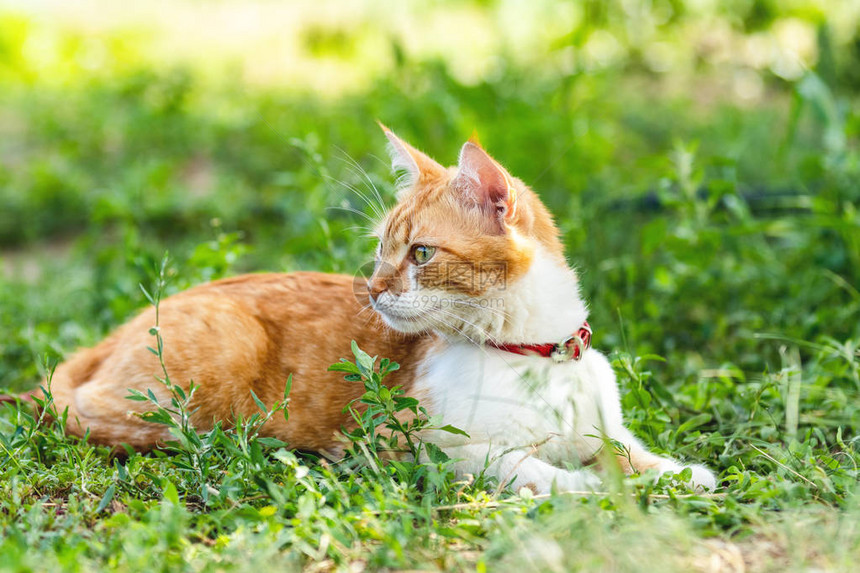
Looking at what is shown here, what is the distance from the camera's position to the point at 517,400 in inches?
87.1

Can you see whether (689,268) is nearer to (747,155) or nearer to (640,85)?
(747,155)

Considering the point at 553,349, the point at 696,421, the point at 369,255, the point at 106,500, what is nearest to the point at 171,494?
the point at 106,500

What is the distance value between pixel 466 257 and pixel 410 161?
20.5 inches

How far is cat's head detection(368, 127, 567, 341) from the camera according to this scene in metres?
2.24

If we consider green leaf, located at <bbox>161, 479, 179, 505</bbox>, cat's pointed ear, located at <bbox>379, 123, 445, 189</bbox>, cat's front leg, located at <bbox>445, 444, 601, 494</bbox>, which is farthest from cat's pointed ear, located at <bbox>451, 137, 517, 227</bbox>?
green leaf, located at <bbox>161, 479, 179, 505</bbox>

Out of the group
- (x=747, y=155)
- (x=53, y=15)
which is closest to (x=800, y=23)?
(x=747, y=155)

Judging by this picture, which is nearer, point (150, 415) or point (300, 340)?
point (150, 415)

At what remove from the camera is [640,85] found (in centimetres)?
711

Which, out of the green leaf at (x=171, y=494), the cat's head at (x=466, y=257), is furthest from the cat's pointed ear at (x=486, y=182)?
the green leaf at (x=171, y=494)

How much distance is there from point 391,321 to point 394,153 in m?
0.70

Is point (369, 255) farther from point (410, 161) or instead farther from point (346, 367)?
point (346, 367)

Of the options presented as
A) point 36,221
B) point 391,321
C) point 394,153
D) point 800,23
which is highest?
point 800,23

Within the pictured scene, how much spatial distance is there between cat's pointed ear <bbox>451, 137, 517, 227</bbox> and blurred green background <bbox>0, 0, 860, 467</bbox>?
0.60 metres

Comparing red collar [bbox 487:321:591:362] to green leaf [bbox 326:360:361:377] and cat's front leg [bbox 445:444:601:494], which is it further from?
green leaf [bbox 326:360:361:377]
